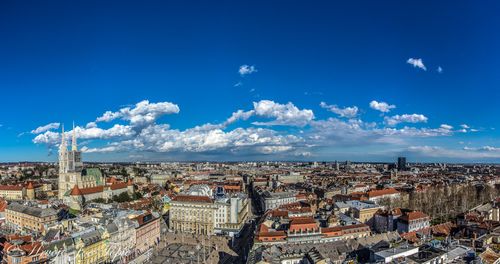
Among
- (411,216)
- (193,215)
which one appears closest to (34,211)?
(193,215)

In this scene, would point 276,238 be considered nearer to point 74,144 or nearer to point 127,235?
point 127,235

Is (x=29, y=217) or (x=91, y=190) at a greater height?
(x=91, y=190)

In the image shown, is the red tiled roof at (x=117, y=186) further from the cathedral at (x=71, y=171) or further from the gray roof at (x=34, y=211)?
the gray roof at (x=34, y=211)

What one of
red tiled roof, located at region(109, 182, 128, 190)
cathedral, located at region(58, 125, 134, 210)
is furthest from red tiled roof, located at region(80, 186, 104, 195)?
red tiled roof, located at region(109, 182, 128, 190)

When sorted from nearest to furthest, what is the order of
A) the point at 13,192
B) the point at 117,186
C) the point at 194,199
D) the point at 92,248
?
the point at 92,248 → the point at 194,199 → the point at 13,192 → the point at 117,186

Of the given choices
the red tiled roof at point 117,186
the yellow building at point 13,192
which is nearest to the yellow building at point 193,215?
the red tiled roof at point 117,186

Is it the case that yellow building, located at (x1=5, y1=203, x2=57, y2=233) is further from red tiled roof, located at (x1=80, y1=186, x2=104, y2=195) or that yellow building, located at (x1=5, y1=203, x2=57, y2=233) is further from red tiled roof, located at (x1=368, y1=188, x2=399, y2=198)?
red tiled roof, located at (x1=368, y1=188, x2=399, y2=198)

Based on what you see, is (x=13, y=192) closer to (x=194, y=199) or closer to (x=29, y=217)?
(x=29, y=217)
